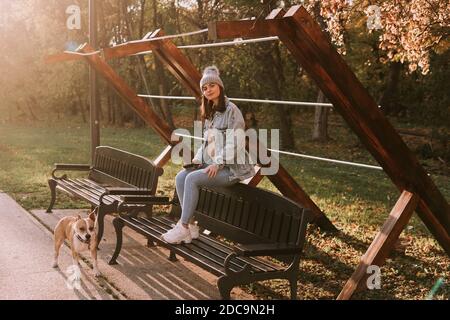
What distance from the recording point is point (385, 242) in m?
4.68

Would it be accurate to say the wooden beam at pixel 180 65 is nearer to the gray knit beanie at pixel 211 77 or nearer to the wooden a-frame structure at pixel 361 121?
the gray knit beanie at pixel 211 77

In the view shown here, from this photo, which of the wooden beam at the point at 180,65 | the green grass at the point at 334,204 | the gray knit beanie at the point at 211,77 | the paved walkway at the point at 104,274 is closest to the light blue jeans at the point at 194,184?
the paved walkway at the point at 104,274

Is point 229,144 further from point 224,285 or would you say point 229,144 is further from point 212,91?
point 224,285

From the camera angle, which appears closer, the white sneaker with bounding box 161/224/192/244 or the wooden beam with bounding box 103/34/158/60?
the white sneaker with bounding box 161/224/192/244

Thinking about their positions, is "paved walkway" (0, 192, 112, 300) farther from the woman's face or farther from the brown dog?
the woman's face

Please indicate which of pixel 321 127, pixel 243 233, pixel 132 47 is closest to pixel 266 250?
pixel 243 233

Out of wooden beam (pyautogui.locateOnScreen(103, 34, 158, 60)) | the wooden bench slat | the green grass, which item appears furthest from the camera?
wooden beam (pyautogui.locateOnScreen(103, 34, 158, 60))

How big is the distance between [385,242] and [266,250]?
104cm

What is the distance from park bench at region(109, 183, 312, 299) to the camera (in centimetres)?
437

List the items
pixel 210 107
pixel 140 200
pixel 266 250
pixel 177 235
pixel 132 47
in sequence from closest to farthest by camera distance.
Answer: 1. pixel 266 250
2. pixel 177 235
3. pixel 210 107
4. pixel 140 200
5. pixel 132 47

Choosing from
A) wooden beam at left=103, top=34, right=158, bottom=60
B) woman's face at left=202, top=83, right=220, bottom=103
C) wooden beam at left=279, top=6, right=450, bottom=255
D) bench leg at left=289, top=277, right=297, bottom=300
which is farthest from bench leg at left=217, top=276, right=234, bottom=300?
wooden beam at left=103, top=34, right=158, bottom=60

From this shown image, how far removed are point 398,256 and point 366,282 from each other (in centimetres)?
207

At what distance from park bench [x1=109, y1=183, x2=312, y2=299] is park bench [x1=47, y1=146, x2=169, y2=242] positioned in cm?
37

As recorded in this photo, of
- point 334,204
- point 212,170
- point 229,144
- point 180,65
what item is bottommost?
point 334,204
